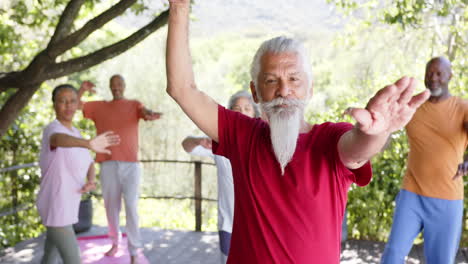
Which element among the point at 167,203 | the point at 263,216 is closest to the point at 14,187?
the point at 263,216

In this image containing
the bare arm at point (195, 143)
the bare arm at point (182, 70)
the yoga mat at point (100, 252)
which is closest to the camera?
the bare arm at point (182, 70)

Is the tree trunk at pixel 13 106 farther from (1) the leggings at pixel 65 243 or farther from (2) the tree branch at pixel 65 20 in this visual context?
(1) the leggings at pixel 65 243

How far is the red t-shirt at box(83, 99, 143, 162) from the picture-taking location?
486cm

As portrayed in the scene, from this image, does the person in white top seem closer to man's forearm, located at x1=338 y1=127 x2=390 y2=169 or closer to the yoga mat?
the yoga mat

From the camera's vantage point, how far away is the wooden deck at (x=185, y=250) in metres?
5.20

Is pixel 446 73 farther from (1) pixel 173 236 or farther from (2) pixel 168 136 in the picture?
(2) pixel 168 136

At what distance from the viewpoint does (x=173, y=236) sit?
241 inches

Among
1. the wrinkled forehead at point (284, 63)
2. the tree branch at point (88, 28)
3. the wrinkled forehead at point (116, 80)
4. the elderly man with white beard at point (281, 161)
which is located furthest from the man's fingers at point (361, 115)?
the wrinkled forehead at point (116, 80)

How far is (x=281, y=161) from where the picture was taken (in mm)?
1532

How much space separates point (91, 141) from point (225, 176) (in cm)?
93

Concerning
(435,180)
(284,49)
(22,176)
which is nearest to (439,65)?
(435,180)

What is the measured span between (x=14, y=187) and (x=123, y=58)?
17.7 metres

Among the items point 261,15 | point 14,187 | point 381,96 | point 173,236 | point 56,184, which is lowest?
point 173,236

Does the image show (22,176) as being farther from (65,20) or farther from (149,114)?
(65,20)
